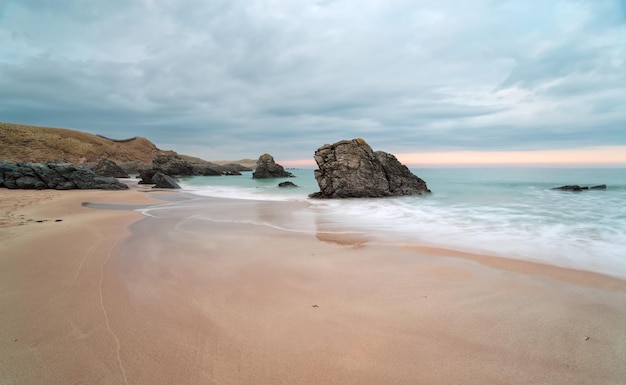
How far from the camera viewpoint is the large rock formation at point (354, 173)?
16.4 m

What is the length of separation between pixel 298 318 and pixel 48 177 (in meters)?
20.6

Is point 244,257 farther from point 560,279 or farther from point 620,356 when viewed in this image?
point 560,279

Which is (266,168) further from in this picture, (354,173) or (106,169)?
(354,173)

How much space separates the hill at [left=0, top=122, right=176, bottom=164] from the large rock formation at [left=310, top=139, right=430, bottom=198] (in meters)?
48.7

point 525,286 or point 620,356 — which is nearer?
point 620,356

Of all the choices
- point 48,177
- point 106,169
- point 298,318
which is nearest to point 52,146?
point 106,169

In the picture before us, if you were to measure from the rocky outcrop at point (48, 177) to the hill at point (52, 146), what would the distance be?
35.6m

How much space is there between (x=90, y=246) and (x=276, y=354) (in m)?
4.51

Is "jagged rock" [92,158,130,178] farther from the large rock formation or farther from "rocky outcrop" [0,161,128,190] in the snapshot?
the large rock formation

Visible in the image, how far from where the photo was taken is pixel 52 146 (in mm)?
50625

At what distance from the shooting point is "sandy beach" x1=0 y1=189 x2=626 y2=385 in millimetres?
1915

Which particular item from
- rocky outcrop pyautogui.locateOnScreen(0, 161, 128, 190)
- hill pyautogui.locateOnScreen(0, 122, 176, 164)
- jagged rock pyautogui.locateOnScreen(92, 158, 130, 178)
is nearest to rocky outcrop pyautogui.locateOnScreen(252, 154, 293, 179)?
jagged rock pyautogui.locateOnScreen(92, 158, 130, 178)

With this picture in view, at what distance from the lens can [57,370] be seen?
6.09 ft

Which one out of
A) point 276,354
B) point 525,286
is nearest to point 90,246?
point 276,354
